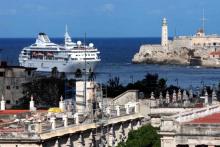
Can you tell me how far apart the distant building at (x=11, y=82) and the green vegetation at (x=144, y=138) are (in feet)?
152

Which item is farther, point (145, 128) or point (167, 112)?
point (167, 112)

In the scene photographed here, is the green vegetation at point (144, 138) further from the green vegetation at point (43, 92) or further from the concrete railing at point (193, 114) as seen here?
the green vegetation at point (43, 92)

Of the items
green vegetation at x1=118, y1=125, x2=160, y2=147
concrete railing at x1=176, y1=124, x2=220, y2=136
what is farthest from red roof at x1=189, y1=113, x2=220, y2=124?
green vegetation at x1=118, y1=125, x2=160, y2=147

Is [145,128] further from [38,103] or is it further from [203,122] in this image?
[38,103]

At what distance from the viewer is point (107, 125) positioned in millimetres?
61938

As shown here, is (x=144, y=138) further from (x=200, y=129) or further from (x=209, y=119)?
(x=200, y=129)

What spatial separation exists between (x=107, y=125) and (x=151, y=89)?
35.9 metres

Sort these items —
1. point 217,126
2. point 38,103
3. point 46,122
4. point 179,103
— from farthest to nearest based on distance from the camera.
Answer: point 38,103
point 179,103
point 46,122
point 217,126

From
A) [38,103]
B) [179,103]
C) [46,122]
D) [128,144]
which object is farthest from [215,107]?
[38,103]

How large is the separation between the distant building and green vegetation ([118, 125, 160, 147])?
4642 cm

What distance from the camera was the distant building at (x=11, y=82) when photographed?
10900 centimetres

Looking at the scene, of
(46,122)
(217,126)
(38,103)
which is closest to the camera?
(217,126)

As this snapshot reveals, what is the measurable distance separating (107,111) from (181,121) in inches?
751

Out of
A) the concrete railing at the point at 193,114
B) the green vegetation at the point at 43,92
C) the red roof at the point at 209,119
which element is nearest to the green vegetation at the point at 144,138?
the concrete railing at the point at 193,114
